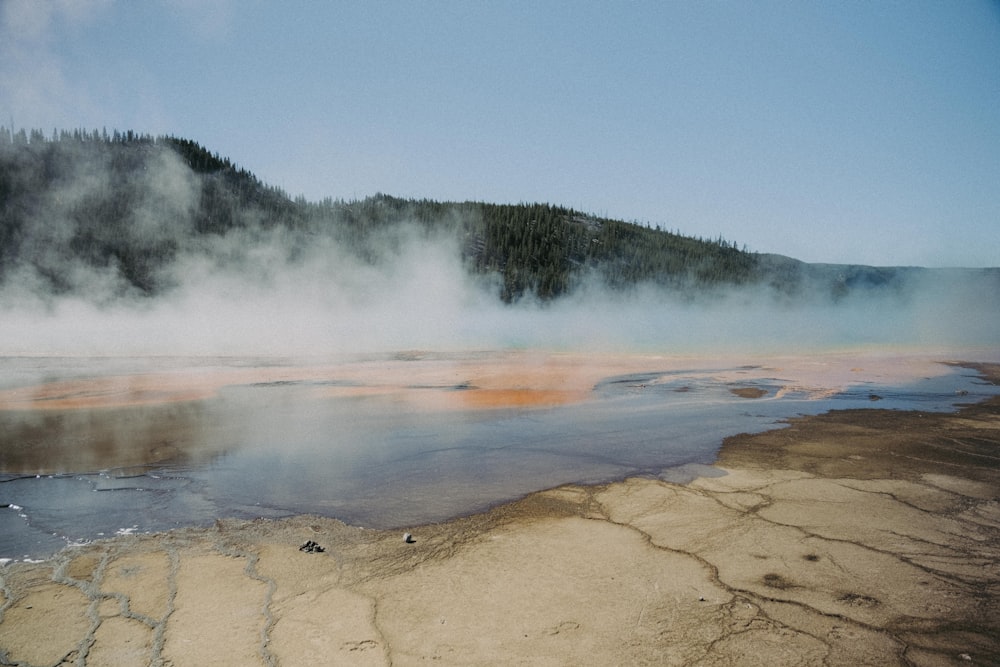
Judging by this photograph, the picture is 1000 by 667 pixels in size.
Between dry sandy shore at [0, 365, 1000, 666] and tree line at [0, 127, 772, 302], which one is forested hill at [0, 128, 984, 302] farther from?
dry sandy shore at [0, 365, 1000, 666]

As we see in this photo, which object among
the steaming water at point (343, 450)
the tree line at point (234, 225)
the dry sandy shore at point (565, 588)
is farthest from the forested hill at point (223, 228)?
the dry sandy shore at point (565, 588)

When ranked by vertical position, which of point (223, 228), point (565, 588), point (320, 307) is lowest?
point (565, 588)

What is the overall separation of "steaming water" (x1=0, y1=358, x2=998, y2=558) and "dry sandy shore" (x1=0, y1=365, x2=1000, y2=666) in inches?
21.6

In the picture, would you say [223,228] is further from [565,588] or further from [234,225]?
[565,588]

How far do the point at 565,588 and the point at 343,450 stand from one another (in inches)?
172

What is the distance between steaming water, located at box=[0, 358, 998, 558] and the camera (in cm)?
496

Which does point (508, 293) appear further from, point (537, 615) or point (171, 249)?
point (537, 615)

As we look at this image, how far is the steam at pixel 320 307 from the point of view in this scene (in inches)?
1056

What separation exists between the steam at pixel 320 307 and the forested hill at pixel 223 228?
38cm

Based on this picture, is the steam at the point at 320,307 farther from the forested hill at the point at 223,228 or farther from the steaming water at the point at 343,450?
the steaming water at the point at 343,450

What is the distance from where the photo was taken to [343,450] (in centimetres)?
700

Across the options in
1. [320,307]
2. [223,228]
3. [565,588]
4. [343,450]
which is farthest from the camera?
[223,228]

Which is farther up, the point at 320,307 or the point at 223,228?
the point at 223,228

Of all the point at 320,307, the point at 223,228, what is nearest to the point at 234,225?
the point at 223,228
